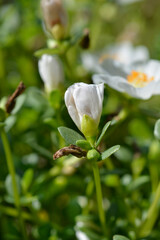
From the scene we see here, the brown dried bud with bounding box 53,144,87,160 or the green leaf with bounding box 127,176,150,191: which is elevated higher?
the brown dried bud with bounding box 53,144,87,160

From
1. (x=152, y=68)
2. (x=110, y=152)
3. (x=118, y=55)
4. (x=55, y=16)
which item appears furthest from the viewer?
(x=118, y=55)

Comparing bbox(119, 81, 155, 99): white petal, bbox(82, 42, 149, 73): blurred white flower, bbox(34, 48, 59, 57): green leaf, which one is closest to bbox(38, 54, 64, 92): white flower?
bbox(34, 48, 59, 57): green leaf

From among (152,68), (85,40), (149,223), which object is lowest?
(149,223)

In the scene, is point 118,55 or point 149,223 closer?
point 149,223

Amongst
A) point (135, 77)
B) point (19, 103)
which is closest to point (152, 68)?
point (135, 77)

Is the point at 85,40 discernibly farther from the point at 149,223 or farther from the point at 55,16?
the point at 149,223

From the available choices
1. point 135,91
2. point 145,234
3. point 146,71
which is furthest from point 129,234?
point 146,71

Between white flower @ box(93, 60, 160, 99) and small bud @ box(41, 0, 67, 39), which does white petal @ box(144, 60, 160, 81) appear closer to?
white flower @ box(93, 60, 160, 99)

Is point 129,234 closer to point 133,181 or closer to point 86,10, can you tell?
point 133,181
